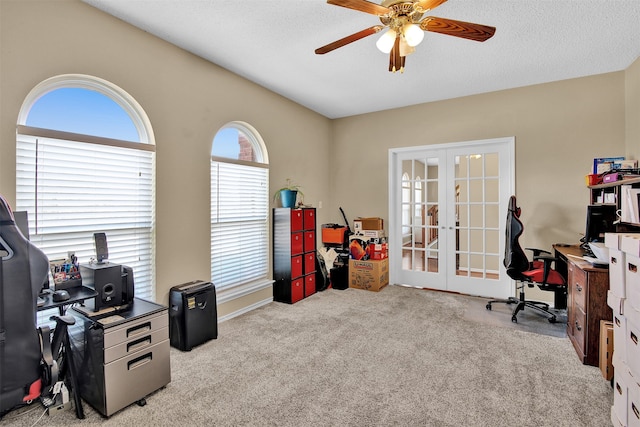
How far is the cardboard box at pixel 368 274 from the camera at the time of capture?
461 cm

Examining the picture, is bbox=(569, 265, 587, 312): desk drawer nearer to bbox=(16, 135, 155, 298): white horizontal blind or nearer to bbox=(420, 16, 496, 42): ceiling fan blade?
bbox=(420, 16, 496, 42): ceiling fan blade

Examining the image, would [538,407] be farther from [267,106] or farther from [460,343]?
[267,106]

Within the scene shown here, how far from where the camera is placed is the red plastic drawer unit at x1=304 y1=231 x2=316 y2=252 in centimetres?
434

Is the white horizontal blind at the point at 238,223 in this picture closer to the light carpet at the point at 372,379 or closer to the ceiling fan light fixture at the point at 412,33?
the light carpet at the point at 372,379

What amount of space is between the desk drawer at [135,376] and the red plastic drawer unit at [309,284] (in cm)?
231

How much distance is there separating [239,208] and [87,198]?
1.58 meters

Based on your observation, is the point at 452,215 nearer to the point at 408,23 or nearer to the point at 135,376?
the point at 408,23

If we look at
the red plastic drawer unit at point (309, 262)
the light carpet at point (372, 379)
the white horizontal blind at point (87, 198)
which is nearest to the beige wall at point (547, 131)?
the light carpet at point (372, 379)

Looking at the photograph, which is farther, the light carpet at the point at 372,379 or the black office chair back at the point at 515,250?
the black office chair back at the point at 515,250

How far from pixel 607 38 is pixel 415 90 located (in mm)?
1907

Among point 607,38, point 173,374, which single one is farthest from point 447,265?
point 173,374

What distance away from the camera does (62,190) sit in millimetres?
2285

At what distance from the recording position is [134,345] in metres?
2.02

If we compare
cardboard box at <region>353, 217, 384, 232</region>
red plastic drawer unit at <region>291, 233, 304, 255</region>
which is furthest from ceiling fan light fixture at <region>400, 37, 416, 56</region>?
cardboard box at <region>353, 217, 384, 232</region>
